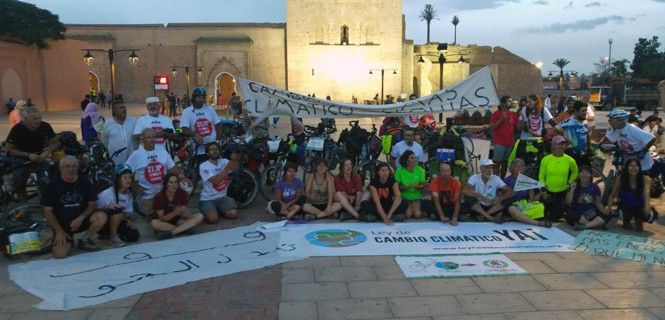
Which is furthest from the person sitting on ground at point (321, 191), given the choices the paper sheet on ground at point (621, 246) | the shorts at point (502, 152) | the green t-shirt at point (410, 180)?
the shorts at point (502, 152)

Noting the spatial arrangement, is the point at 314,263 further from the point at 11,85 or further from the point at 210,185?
the point at 11,85

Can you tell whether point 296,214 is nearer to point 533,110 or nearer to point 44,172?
point 44,172

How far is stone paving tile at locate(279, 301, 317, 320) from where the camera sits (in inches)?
166

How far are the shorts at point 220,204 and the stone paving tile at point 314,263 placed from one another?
6.97 ft

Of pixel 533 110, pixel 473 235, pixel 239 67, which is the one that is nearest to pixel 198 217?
pixel 473 235

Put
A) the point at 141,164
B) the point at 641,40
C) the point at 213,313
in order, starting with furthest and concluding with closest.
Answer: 1. the point at 641,40
2. the point at 141,164
3. the point at 213,313

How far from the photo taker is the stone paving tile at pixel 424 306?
4.27m

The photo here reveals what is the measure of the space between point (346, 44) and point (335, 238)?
43817mm

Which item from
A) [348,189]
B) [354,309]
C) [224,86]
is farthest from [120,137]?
[224,86]

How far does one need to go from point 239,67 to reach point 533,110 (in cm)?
4187

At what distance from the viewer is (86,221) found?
5.94 meters

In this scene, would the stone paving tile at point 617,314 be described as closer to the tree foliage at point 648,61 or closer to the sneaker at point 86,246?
the sneaker at point 86,246

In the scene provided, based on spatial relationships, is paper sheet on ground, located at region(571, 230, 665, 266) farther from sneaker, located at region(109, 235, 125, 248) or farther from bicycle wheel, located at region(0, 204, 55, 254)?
bicycle wheel, located at region(0, 204, 55, 254)

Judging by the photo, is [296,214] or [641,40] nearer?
[296,214]
